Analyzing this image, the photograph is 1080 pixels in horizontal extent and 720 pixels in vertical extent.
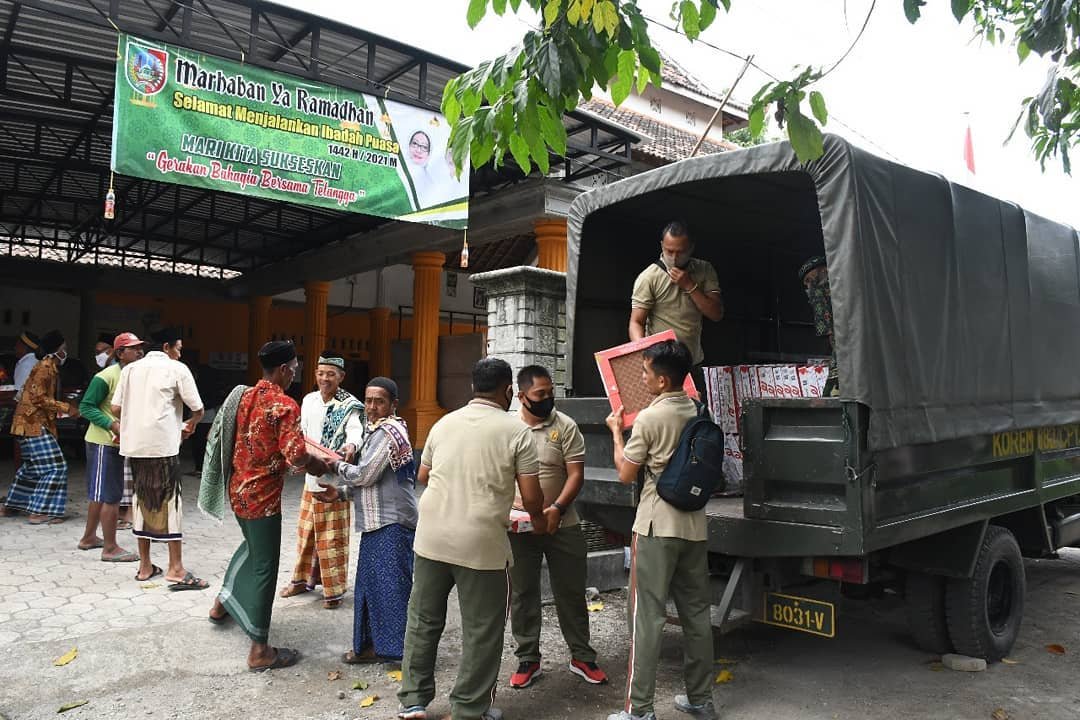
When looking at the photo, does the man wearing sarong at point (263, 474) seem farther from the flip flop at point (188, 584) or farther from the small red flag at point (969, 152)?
the small red flag at point (969, 152)

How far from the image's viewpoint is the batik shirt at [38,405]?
271 inches

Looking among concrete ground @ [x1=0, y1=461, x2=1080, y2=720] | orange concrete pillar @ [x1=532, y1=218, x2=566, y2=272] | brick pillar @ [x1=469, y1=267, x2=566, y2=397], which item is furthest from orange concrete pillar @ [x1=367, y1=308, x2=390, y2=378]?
concrete ground @ [x1=0, y1=461, x2=1080, y2=720]

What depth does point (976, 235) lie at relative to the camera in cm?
417

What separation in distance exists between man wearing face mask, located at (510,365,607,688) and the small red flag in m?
12.2

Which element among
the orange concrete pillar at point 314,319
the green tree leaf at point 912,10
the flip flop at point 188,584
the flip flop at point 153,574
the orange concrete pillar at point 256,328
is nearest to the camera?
the green tree leaf at point 912,10

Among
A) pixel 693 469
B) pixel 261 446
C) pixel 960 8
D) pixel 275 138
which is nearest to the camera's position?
pixel 960 8

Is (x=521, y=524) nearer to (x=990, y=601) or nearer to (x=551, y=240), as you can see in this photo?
(x=990, y=601)

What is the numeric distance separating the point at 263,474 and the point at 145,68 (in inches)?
185

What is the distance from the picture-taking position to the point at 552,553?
3.86 m

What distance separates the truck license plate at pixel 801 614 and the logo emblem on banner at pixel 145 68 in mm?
6421

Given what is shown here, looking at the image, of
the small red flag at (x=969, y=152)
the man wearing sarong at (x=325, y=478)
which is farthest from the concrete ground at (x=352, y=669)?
the small red flag at (x=969, y=152)

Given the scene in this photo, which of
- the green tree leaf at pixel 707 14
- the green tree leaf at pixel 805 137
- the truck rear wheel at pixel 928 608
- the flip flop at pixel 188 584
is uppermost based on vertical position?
the green tree leaf at pixel 707 14

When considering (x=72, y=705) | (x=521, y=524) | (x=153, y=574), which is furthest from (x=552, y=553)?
(x=153, y=574)

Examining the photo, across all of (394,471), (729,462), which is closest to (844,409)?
(729,462)
